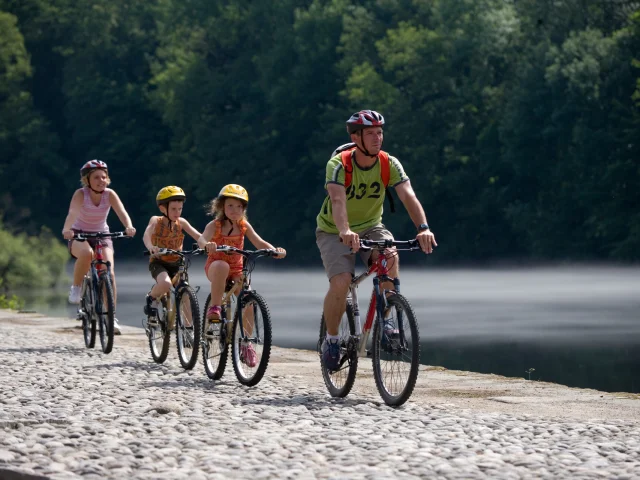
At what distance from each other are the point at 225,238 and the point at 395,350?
2.23 meters

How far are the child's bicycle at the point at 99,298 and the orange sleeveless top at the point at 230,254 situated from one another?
7.29ft

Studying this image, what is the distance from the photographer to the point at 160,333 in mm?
11133

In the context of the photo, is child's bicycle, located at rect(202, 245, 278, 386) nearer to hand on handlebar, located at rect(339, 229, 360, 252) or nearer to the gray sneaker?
the gray sneaker

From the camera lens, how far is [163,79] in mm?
62281

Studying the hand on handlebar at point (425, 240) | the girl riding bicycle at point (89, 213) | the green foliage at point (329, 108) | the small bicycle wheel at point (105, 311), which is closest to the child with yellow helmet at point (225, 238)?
Result: the hand on handlebar at point (425, 240)

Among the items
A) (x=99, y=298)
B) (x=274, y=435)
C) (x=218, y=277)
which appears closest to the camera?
(x=274, y=435)

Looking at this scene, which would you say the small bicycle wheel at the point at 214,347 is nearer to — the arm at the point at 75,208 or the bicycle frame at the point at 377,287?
the bicycle frame at the point at 377,287

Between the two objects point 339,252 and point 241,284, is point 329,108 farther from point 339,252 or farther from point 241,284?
point 339,252

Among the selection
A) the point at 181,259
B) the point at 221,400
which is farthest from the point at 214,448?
the point at 181,259

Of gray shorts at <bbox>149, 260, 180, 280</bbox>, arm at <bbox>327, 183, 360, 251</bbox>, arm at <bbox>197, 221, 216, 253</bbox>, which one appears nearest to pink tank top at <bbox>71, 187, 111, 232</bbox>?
gray shorts at <bbox>149, 260, 180, 280</bbox>

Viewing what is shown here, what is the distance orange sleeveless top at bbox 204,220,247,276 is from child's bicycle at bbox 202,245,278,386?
10 cm

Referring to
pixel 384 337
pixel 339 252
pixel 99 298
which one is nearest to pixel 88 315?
pixel 99 298

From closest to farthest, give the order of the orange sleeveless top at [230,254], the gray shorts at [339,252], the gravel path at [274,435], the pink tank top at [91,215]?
the gravel path at [274,435] → the gray shorts at [339,252] → the orange sleeveless top at [230,254] → the pink tank top at [91,215]

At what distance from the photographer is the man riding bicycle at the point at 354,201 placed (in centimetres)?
816
